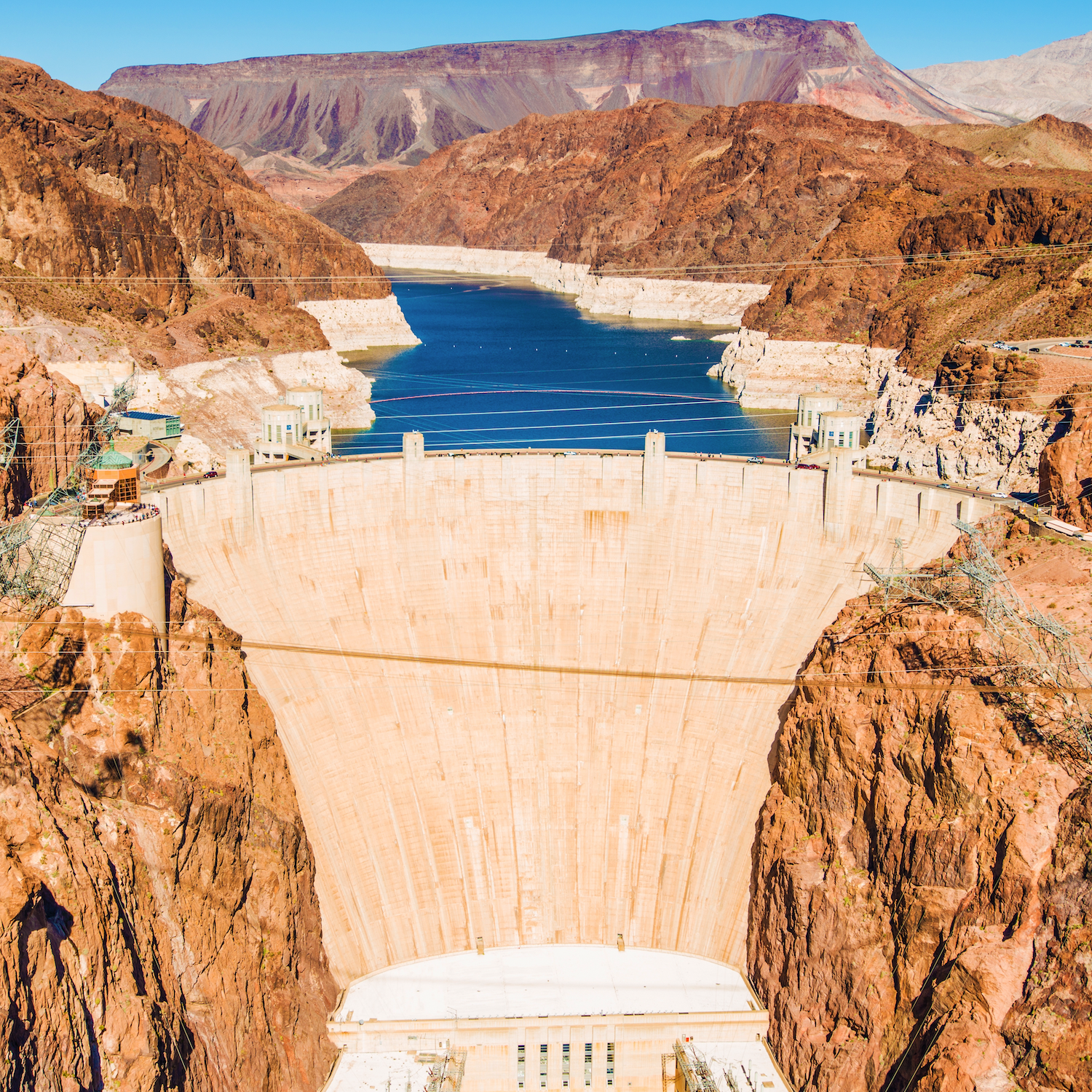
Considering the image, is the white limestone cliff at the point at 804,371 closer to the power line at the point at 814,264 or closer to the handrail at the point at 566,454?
the power line at the point at 814,264

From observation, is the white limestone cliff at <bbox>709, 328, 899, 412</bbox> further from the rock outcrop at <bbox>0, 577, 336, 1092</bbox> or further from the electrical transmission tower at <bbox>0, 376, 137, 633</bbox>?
the electrical transmission tower at <bbox>0, 376, 137, 633</bbox>

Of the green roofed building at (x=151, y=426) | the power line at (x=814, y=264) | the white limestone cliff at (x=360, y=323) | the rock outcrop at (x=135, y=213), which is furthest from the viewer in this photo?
the white limestone cliff at (x=360, y=323)

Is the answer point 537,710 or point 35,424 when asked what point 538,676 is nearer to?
point 537,710

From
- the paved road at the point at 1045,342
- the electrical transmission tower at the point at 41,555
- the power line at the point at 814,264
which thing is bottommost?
the electrical transmission tower at the point at 41,555

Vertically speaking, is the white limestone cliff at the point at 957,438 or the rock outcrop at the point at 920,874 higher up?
the white limestone cliff at the point at 957,438

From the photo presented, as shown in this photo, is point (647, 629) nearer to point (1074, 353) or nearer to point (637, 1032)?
point (637, 1032)

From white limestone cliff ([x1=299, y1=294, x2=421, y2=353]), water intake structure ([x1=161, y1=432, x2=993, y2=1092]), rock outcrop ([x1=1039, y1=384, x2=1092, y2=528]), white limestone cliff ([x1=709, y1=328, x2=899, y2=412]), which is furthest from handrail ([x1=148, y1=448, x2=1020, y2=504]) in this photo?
Result: white limestone cliff ([x1=299, y1=294, x2=421, y2=353])

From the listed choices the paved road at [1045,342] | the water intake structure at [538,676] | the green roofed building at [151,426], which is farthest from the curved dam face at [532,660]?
the paved road at [1045,342]
